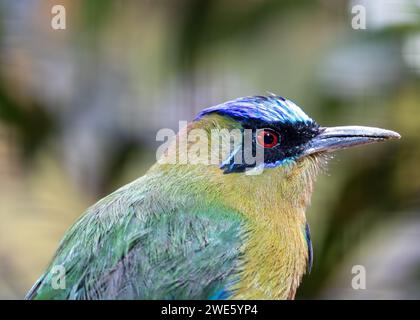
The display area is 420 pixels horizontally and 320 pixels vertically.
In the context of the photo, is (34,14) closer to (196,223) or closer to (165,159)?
(165,159)

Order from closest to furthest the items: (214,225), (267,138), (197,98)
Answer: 1. (214,225)
2. (267,138)
3. (197,98)

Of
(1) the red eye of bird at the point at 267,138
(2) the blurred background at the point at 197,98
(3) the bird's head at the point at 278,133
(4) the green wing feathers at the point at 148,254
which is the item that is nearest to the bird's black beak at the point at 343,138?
(3) the bird's head at the point at 278,133

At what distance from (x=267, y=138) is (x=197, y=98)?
194 cm

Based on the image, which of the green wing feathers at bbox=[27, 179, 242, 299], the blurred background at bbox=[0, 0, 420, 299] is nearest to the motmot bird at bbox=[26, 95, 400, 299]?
the green wing feathers at bbox=[27, 179, 242, 299]

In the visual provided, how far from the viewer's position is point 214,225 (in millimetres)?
3467

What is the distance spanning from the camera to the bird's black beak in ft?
12.5

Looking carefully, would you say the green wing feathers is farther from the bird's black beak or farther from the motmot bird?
the bird's black beak

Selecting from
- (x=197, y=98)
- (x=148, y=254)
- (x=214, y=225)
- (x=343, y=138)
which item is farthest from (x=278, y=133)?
(x=197, y=98)

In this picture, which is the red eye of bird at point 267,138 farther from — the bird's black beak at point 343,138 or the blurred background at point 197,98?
the blurred background at point 197,98

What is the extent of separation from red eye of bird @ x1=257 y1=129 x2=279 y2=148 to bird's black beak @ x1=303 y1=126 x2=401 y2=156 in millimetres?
166

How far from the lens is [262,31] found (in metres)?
5.84

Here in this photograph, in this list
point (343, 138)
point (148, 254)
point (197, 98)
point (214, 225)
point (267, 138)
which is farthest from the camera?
point (197, 98)

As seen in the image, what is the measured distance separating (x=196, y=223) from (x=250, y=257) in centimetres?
25

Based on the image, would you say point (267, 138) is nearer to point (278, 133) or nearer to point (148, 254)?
point (278, 133)
